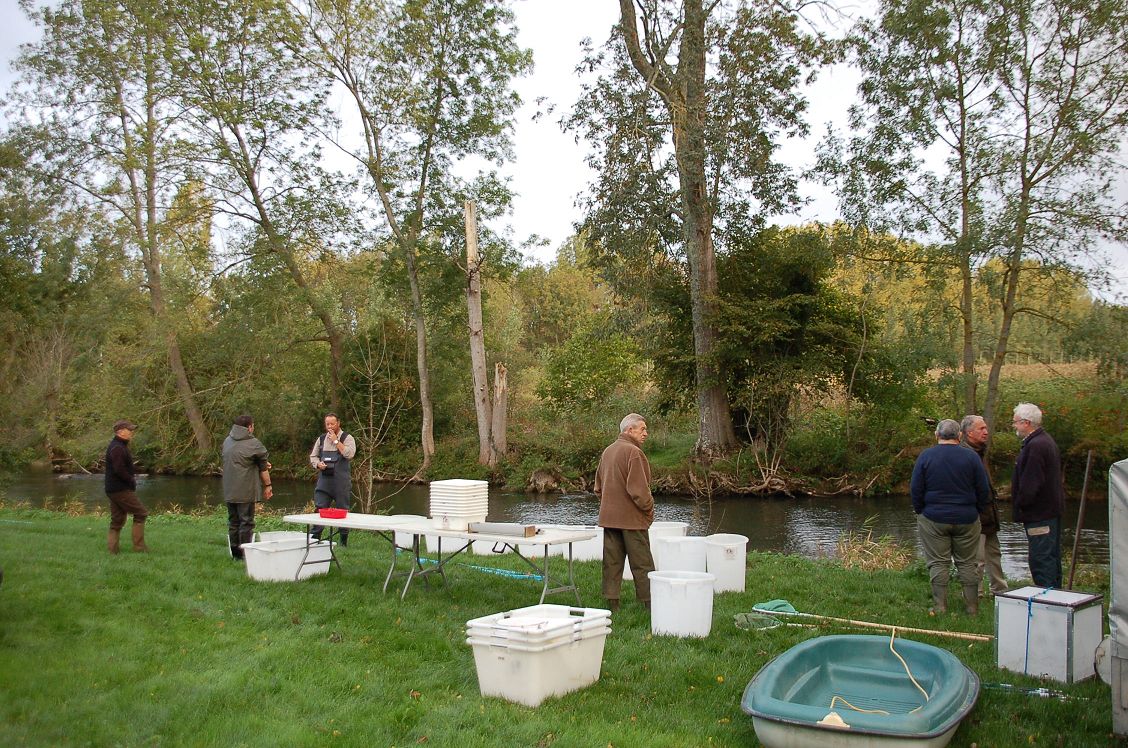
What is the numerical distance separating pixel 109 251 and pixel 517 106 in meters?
13.2

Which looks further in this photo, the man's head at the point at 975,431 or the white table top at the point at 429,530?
the man's head at the point at 975,431

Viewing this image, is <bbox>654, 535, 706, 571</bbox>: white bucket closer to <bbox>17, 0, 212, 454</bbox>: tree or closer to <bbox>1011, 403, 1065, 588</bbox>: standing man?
<bbox>1011, 403, 1065, 588</bbox>: standing man

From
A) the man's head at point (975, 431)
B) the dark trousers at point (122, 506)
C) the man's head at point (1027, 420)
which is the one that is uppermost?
the man's head at point (1027, 420)

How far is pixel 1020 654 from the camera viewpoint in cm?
519

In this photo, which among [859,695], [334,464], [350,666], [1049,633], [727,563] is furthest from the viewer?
[334,464]

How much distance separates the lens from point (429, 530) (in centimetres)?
700

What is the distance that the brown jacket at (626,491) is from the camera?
6.77 m

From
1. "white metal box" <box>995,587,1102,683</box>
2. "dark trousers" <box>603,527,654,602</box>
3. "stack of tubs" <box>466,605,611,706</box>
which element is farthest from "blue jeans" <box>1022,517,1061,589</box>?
"stack of tubs" <box>466,605,611,706</box>

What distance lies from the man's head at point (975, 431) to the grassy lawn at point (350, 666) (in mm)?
1429

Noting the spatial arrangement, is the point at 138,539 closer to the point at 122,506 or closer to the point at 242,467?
the point at 122,506

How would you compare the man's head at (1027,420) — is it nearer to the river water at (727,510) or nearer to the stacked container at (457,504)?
the stacked container at (457,504)

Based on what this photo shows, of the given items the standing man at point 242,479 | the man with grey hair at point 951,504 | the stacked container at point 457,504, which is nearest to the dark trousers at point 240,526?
the standing man at point 242,479

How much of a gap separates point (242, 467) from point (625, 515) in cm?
407

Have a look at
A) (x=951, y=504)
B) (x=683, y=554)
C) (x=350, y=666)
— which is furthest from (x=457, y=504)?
(x=951, y=504)
